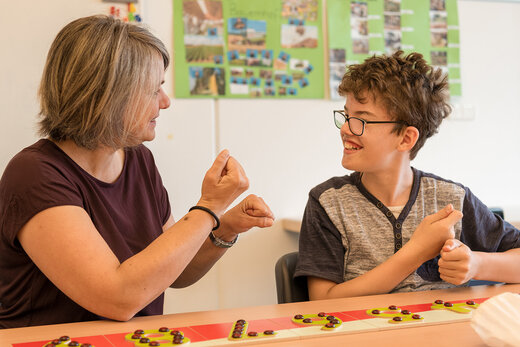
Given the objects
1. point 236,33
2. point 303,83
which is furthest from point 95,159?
point 303,83

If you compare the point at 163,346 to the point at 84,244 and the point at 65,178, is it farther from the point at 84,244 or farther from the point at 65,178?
the point at 65,178

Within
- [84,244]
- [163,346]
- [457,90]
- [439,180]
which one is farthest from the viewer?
[457,90]

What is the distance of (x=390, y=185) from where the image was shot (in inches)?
62.5

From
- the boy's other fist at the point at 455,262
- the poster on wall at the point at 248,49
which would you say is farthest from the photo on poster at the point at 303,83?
the boy's other fist at the point at 455,262

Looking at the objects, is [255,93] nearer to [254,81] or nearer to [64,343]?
[254,81]

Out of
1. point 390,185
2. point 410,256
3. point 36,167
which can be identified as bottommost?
point 410,256

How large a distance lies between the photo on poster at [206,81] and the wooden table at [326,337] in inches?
47.6

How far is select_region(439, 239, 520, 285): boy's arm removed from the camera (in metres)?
1.31

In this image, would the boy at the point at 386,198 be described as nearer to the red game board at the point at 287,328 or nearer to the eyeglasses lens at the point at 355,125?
the eyeglasses lens at the point at 355,125

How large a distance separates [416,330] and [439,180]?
72 cm

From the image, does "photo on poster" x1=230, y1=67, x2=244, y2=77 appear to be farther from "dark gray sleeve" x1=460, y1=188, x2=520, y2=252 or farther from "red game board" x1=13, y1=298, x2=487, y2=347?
"red game board" x1=13, y1=298, x2=487, y2=347

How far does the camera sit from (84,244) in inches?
42.6

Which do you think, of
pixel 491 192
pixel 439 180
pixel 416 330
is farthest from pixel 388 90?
pixel 491 192

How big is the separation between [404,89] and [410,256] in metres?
0.48
